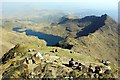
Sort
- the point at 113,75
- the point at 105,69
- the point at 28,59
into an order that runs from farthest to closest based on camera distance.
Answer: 1. the point at 28,59
2. the point at 105,69
3. the point at 113,75

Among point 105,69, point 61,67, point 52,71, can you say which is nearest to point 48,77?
point 52,71

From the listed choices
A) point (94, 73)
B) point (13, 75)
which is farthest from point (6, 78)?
point (94, 73)

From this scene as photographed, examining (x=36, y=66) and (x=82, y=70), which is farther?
(x=36, y=66)

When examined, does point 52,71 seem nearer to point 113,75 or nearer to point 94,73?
point 94,73

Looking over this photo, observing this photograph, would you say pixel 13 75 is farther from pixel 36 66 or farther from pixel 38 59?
pixel 38 59

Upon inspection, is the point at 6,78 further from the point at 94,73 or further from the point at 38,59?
the point at 94,73

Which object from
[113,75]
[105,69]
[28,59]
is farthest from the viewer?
[28,59]

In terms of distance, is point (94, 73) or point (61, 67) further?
point (61, 67)

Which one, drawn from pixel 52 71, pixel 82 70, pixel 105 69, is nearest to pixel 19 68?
pixel 52 71
